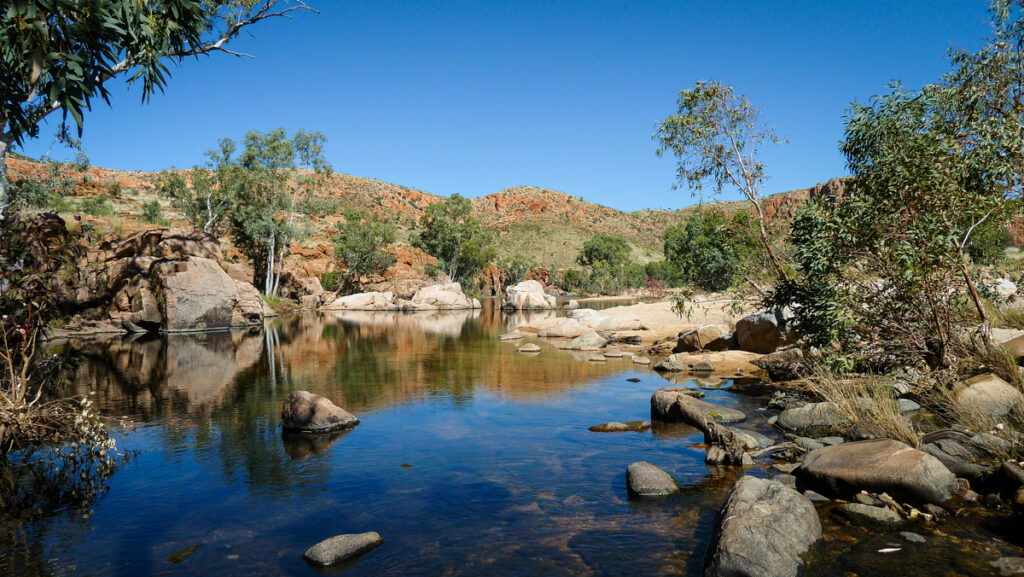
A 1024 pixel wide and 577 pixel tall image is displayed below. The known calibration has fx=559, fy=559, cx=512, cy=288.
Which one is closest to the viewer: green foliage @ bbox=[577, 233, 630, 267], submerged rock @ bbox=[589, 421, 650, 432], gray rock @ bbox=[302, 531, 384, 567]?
gray rock @ bbox=[302, 531, 384, 567]

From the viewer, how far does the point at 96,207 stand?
188 ft

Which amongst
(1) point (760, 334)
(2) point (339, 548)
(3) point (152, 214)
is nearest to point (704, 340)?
(1) point (760, 334)

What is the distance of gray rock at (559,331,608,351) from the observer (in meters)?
25.4

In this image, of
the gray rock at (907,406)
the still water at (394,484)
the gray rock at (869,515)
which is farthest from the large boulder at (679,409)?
the gray rock at (869,515)

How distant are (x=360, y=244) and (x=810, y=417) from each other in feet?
199

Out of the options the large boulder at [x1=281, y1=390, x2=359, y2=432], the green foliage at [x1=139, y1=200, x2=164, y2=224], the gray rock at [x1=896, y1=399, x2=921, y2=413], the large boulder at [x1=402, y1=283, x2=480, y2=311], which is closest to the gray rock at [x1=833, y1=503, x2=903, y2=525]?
the gray rock at [x1=896, y1=399, x2=921, y2=413]

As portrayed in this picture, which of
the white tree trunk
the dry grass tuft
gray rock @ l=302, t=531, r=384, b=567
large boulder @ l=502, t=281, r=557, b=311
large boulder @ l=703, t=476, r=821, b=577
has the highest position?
the white tree trunk

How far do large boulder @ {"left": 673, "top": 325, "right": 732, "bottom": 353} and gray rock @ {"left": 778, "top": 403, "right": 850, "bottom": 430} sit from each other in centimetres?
1148

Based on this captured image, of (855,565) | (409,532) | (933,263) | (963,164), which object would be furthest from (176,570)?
(963,164)

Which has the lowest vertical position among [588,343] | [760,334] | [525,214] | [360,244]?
[588,343]

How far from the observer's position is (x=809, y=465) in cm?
784

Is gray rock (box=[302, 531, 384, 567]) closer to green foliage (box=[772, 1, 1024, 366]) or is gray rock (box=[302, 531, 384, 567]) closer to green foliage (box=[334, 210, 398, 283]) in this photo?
green foliage (box=[772, 1, 1024, 366])

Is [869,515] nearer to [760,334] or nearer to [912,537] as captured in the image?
[912,537]

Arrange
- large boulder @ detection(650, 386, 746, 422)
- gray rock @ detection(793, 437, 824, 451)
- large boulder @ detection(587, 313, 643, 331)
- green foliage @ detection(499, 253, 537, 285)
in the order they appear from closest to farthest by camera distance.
Result: gray rock @ detection(793, 437, 824, 451) < large boulder @ detection(650, 386, 746, 422) < large boulder @ detection(587, 313, 643, 331) < green foliage @ detection(499, 253, 537, 285)
